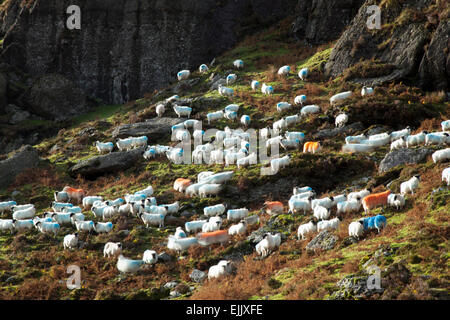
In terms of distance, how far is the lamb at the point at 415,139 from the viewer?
24625 mm

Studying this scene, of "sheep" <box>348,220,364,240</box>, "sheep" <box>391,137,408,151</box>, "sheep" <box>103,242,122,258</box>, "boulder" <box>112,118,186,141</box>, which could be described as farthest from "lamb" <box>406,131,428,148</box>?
"boulder" <box>112,118,186,141</box>

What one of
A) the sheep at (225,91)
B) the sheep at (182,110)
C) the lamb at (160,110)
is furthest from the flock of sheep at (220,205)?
the lamb at (160,110)

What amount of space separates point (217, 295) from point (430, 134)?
14.2 m

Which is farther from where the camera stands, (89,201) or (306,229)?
(89,201)

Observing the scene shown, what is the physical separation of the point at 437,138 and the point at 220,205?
393 inches

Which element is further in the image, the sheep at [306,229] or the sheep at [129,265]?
the sheep at [306,229]

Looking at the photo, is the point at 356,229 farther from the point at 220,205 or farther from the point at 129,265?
the point at 129,265

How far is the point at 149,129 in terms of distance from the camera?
3419cm

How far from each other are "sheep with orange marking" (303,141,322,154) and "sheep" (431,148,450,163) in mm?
6251

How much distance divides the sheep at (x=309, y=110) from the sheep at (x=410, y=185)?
12211 millimetres

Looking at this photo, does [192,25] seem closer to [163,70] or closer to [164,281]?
[163,70]

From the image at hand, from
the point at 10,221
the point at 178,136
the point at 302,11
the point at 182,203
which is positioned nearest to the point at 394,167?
the point at 182,203

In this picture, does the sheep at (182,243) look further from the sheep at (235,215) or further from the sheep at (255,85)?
the sheep at (255,85)

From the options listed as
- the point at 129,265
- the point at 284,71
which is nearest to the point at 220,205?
the point at 129,265
